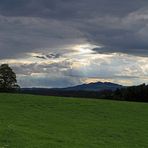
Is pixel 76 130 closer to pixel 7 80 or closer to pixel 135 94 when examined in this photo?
pixel 135 94

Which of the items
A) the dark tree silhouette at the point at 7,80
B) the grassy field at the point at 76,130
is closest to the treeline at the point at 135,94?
the dark tree silhouette at the point at 7,80

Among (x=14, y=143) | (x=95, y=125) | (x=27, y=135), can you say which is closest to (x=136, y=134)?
(x=95, y=125)

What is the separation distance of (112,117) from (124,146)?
20.2 m

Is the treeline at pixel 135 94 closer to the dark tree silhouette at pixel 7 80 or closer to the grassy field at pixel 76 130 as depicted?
the dark tree silhouette at pixel 7 80

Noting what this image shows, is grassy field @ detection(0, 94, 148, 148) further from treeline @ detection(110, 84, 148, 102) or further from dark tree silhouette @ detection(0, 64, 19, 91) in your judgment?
dark tree silhouette @ detection(0, 64, 19, 91)

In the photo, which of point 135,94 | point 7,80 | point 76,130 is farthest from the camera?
point 7,80

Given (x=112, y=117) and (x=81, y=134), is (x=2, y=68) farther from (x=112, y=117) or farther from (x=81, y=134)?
(x=81, y=134)

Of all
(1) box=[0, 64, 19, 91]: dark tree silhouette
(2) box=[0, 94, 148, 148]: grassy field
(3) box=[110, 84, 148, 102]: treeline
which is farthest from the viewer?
(1) box=[0, 64, 19, 91]: dark tree silhouette

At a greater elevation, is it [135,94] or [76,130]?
[135,94]

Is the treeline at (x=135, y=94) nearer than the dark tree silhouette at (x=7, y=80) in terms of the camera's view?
Yes

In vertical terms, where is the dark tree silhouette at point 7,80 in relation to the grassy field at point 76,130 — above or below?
above

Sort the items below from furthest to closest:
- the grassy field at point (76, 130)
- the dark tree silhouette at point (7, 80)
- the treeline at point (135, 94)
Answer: the dark tree silhouette at point (7, 80) < the treeline at point (135, 94) < the grassy field at point (76, 130)

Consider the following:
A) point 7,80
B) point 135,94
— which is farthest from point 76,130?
point 7,80

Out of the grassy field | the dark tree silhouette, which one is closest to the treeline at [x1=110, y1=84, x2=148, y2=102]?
the dark tree silhouette
